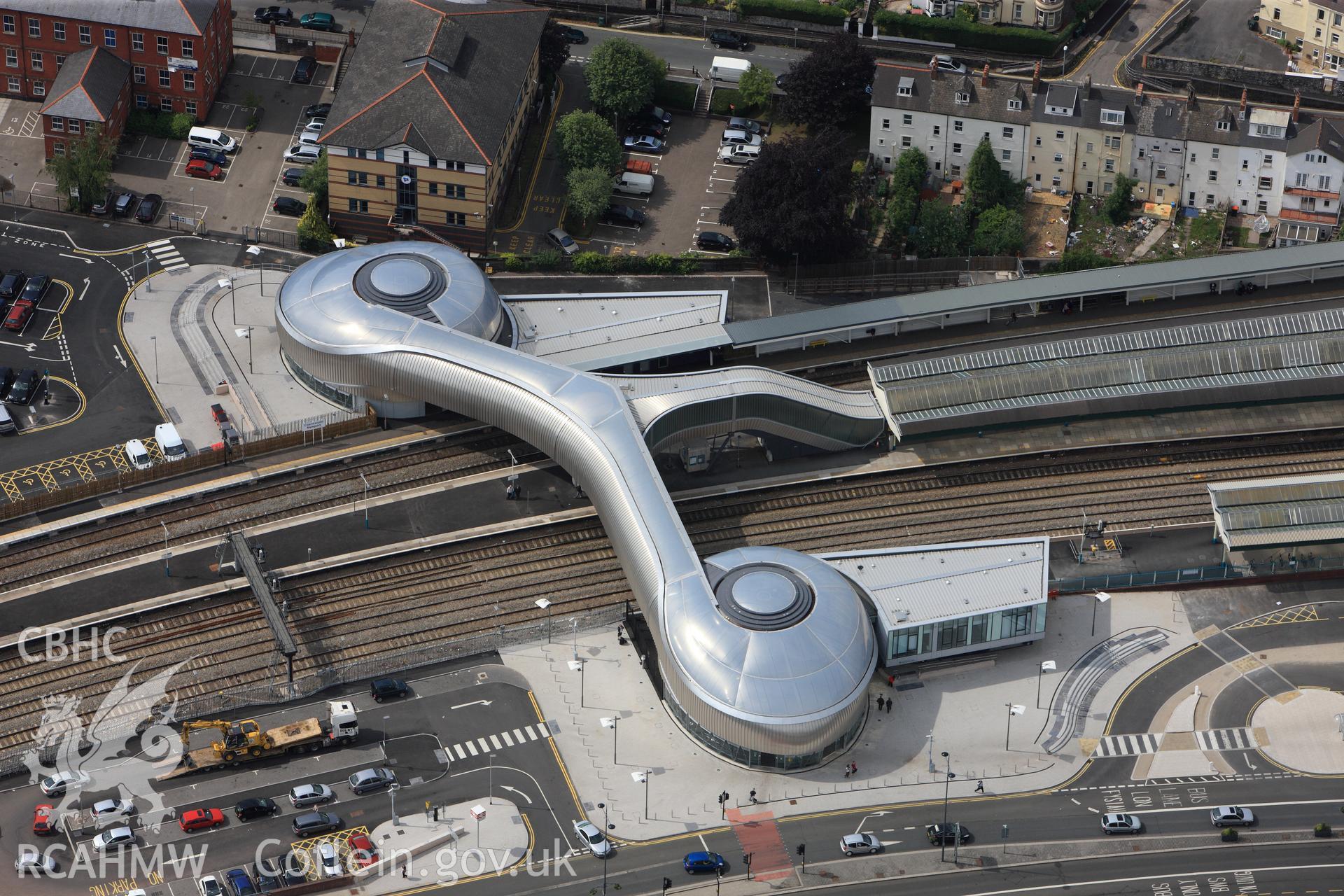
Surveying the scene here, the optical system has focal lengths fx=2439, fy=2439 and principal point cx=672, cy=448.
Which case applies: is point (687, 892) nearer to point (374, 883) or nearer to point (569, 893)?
point (569, 893)

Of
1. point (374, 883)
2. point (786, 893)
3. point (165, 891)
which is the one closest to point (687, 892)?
point (786, 893)

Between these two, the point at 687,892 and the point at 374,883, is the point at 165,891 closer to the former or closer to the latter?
the point at 374,883

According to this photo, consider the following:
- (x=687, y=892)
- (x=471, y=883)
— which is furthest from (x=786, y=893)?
(x=471, y=883)

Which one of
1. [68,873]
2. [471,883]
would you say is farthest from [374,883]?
[68,873]

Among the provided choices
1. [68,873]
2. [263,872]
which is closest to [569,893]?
[263,872]

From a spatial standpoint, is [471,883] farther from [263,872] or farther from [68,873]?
[68,873]

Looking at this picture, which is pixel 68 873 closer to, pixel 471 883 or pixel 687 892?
pixel 471 883

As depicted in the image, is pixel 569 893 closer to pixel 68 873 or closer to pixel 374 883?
pixel 374 883
